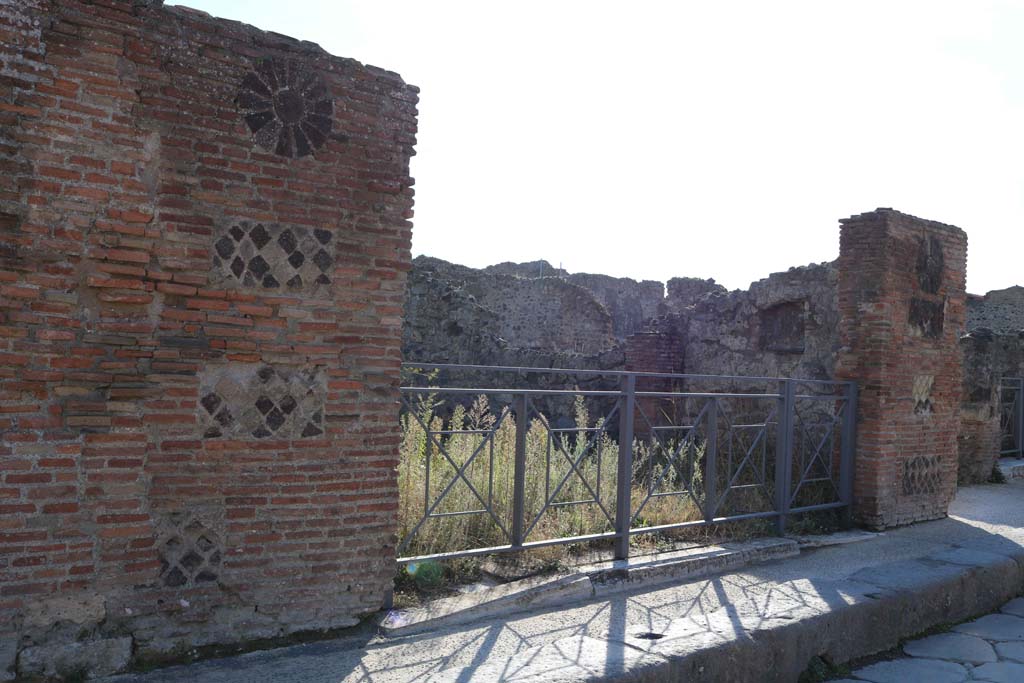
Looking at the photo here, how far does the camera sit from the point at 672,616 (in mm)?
4586

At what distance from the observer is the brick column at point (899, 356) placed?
24.0 feet

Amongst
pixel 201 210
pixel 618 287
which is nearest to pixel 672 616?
pixel 201 210

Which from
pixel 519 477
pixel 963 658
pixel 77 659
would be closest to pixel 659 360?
pixel 519 477

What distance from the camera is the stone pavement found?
443cm

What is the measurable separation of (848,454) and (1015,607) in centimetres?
184

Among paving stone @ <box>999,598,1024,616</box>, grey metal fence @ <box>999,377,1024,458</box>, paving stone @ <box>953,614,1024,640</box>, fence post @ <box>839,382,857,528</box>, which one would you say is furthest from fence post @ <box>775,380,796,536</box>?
grey metal fence @ <box>999,377,1024,458</box>

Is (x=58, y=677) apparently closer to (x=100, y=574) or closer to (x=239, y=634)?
(x=100, y=574)

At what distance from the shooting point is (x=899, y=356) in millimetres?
7492

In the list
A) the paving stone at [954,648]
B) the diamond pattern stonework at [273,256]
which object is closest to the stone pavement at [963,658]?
the paving stone at [954,648]

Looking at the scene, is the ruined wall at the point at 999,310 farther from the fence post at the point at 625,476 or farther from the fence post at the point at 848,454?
the fence post at the point at 625,476

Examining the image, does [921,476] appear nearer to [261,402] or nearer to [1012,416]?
[1012,416]

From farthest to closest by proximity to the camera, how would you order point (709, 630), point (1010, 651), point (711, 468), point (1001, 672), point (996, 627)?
1. point (711, 468)
2. point (996, 627)
3. point (1010, 651)
4. point (1001, 672)
5. point (709, 630)

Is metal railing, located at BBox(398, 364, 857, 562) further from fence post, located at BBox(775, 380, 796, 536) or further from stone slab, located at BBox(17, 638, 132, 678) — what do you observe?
stone slab, located at BBox(17, 638, 132, 678)

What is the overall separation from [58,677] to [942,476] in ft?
25.7
